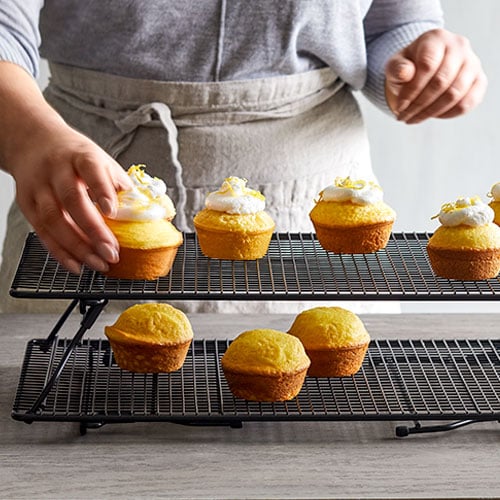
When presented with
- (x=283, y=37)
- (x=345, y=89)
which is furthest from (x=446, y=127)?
(x=283, y=37)

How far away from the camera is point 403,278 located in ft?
4.46

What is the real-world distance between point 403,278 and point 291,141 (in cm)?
66

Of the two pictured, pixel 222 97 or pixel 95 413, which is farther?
pixel 222 97

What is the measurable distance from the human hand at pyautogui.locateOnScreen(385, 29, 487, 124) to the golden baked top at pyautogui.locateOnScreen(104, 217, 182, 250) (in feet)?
1.76

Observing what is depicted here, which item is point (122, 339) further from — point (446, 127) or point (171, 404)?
point (446, 127)

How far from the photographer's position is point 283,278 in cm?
133

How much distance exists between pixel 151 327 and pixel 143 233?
14cm

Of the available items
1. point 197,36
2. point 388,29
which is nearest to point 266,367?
point 197,36

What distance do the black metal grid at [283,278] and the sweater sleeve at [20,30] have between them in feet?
0.96

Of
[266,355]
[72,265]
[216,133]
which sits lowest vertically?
[216,133]

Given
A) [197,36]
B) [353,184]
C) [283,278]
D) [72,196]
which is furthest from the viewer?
[197,36]

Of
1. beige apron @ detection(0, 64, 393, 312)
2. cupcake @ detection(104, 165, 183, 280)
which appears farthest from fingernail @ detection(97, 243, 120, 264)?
beige apron @ detection(0, 64, 393, 312)

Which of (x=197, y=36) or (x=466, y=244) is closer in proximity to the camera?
(x=466, y=244)

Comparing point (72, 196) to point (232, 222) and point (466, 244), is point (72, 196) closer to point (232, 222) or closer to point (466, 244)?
point (232, 222)
